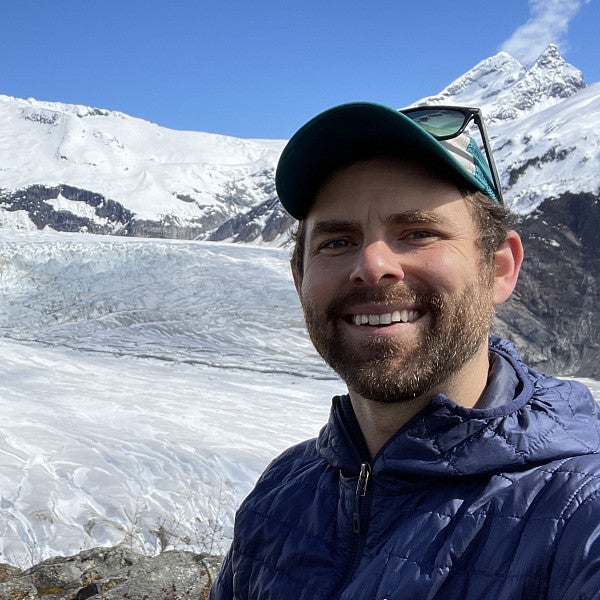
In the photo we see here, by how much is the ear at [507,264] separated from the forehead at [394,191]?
123 mm

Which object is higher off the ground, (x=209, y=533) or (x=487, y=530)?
(x=487, y=530)

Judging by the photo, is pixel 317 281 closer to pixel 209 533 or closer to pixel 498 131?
pixel 209 533

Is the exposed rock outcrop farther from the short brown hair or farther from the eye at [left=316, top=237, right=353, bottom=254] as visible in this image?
the short brown hair

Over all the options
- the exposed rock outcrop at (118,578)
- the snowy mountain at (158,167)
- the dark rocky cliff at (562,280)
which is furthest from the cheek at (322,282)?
the snowy mountain at (158,167)

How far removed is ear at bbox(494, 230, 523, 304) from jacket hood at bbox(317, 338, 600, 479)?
0.18 m

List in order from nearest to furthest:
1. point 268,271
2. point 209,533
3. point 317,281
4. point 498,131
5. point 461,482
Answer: point 461,482, point 317,281, point 209,533, point 268,271, point 498,131

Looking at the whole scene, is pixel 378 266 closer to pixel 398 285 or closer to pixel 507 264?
pixel 398 285

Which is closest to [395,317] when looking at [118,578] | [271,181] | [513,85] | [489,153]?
[489,153]

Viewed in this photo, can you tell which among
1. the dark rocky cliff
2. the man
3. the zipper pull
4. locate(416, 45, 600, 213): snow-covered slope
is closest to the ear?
the man

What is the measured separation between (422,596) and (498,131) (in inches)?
2123

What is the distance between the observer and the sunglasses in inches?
46.3

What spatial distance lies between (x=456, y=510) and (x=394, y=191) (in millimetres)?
547

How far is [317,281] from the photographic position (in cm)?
121

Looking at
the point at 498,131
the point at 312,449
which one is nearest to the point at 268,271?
the point at 312,449
